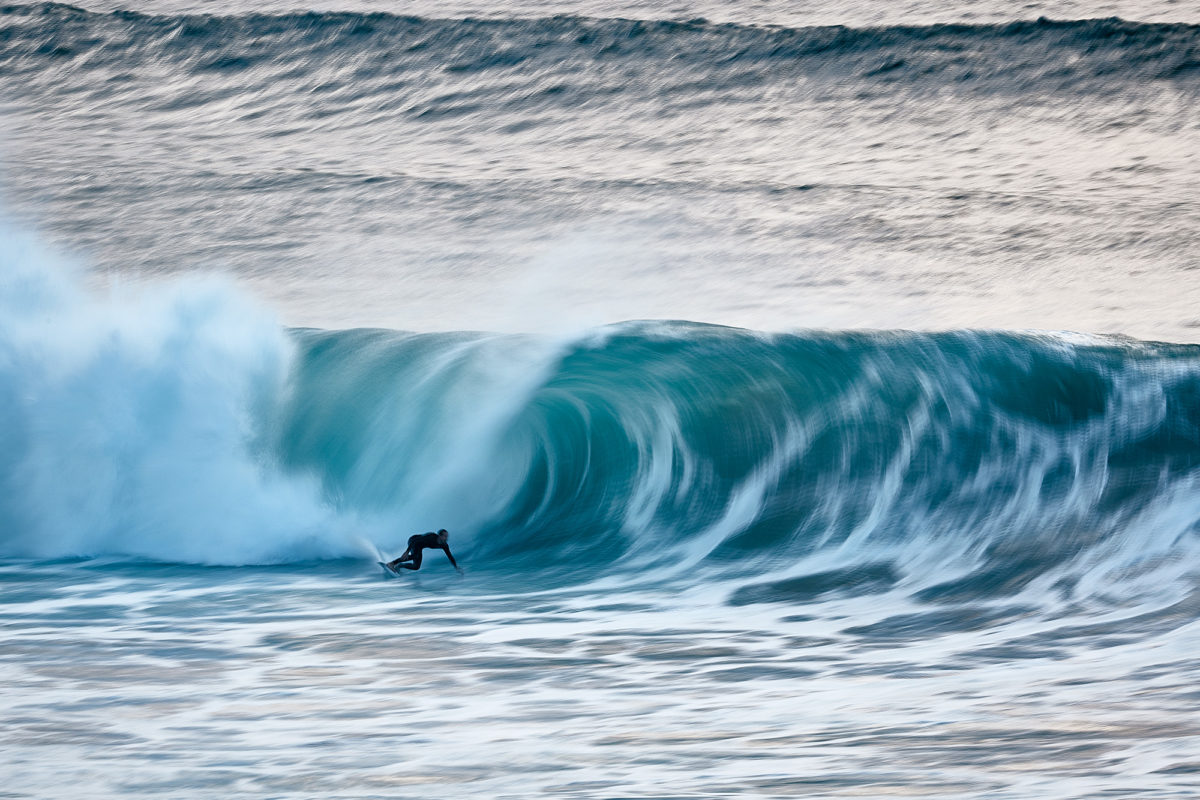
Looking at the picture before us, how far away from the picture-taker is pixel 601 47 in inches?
810

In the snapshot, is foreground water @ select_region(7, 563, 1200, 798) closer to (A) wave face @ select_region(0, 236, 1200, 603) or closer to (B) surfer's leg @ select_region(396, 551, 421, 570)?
(B) surfer's leg @ select_region(396, 551, 421, 570)

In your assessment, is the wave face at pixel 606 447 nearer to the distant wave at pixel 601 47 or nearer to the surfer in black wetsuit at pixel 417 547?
the surfer in black wetsuit at pixel 417 547

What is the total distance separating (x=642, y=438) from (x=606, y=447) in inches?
9.2

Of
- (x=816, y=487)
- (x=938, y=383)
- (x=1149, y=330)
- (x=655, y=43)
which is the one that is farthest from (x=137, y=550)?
(x=655, y=43)

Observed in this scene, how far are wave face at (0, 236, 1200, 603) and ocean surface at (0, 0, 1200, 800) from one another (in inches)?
1.2

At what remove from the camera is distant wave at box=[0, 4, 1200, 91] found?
59.8ft

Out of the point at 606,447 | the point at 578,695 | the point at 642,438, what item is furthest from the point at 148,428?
the point at 578,695

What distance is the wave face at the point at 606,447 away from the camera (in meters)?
7.65

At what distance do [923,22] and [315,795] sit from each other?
57.1 ft

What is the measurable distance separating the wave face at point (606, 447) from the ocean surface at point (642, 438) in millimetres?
30

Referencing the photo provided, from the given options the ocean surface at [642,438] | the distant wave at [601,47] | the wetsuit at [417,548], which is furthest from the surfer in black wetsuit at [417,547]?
the distant wave at [601,47]

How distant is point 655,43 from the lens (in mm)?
20344

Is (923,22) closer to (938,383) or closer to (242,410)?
(938,383)

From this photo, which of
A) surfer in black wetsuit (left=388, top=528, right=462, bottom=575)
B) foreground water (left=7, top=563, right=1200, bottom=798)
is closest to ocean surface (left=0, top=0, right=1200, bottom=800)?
foreground water (left=7, top=563, right=1200, bottom=798)
